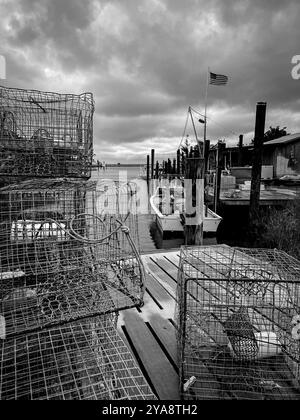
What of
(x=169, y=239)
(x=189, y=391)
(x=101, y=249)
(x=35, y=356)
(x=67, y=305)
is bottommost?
(x=169, y=239)

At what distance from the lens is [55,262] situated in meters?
2.66

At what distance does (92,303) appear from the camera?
233cm

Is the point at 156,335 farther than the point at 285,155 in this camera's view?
No

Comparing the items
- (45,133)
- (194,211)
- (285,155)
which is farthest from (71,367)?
(285,155)

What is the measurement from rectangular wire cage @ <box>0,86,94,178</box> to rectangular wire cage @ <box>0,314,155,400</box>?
125 cm

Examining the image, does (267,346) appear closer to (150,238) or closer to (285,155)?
(150,238)

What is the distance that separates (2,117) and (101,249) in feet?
4.76

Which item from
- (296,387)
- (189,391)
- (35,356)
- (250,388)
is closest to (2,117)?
(35,356)

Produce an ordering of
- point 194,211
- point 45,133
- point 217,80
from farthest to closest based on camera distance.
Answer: point 217,80 < point 194,211 < point 45,133

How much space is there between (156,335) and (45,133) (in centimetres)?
215

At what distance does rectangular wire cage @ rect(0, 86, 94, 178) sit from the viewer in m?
2.42

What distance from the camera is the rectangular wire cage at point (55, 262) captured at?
2283mm

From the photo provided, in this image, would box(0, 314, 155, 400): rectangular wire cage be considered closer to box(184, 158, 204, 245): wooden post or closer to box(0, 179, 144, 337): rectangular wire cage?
box(0, 179, 144, 337): rectangular wire cage
